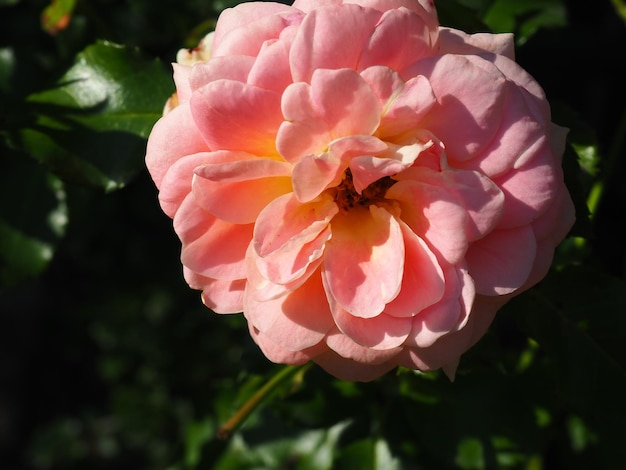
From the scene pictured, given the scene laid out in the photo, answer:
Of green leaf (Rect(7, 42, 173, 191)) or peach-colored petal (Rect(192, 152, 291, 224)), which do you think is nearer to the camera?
peach-colored petal (Rect(192, 152, 291, 224))

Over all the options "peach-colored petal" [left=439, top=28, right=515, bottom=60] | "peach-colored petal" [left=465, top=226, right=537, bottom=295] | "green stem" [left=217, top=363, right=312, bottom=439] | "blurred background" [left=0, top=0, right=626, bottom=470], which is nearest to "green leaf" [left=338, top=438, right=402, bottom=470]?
"blurred background" [left=0, top=0, right=626, bottom=470]

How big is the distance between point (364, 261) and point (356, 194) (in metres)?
0.09

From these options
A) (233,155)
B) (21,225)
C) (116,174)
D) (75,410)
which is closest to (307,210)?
(233,155)

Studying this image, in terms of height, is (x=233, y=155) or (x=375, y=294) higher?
(x=233, y=155)

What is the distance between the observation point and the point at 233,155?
0.79 m

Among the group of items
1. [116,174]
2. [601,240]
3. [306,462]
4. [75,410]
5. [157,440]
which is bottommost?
[75,410]

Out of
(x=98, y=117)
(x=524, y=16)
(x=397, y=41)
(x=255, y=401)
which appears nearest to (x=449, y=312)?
(x=397, y=41)

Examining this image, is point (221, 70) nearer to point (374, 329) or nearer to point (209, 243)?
point (209, 243)

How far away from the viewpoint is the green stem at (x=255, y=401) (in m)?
1.06

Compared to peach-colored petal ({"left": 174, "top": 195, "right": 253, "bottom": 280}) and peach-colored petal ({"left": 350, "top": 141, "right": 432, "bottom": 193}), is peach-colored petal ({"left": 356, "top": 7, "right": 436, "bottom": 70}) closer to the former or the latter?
peach-colored petal ({"left": 350, "top": 141, "right": 432, "bottom": 193})

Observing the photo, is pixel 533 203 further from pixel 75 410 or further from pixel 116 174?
pixel 75 410

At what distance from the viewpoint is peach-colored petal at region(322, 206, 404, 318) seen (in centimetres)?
78

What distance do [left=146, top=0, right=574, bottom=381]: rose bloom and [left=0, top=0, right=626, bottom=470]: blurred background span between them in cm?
17

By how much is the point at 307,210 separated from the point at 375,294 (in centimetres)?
12
